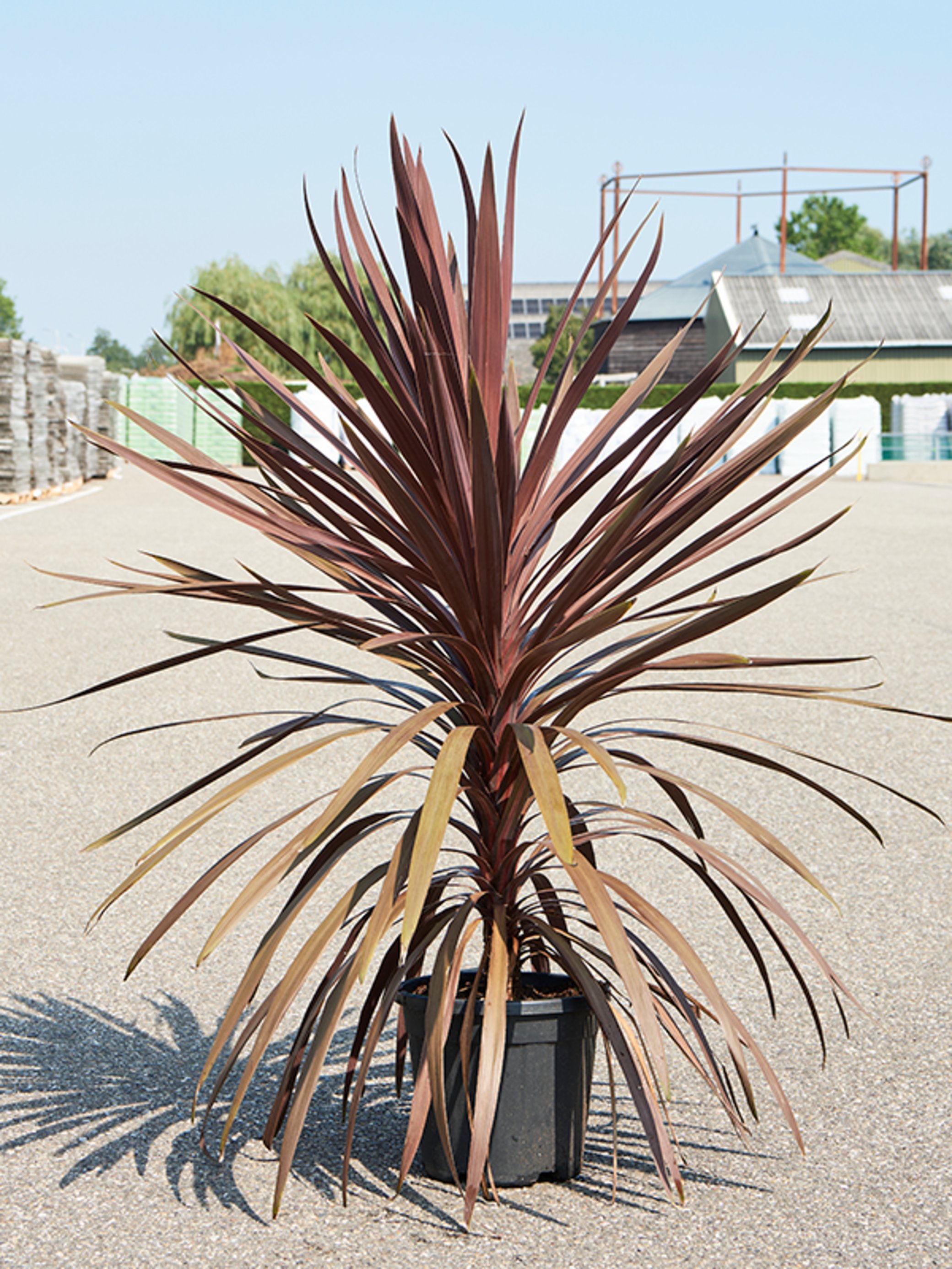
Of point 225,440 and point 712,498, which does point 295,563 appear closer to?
point 712,498

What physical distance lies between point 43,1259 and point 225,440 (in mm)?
32175

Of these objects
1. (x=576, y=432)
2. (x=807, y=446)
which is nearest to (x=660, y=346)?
(x=807, y=446)

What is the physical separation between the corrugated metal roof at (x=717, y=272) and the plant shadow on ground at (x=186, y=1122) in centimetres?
4284

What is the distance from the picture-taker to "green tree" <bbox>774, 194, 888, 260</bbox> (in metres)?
104


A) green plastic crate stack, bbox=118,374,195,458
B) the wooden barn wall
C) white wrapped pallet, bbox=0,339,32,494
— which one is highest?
the wooden barn wall

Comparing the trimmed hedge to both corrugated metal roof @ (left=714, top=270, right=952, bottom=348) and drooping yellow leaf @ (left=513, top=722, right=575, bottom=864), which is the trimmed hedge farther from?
drooping yellow leaf @ (left=513, top=722, right=575, bottom=864)

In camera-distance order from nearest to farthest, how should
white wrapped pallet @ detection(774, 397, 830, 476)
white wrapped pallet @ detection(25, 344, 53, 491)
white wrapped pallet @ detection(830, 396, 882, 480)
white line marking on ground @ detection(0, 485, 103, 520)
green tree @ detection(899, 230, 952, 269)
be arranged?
white line marking on ground @ detection(0, 485, 103, 520) → white wrapped pallet @ detection(25, 344, 53, 491) → white wrapped pallet @ detection(830, 396, 882, 480) → white wrapped pallet @ detection(774, 397, 830, 476) → green tree @ detection(899, 230, 952, 269)

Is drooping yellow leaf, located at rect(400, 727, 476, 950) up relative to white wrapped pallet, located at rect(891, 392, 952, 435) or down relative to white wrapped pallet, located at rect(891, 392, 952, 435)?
down

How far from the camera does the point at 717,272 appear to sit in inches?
1797

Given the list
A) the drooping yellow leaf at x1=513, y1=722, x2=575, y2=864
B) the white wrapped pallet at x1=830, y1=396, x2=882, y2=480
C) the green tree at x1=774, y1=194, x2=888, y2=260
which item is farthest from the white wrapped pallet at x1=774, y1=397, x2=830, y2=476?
the green tree at x1=774, y1=194, x2=888, y2=260

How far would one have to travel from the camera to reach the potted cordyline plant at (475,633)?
223cm

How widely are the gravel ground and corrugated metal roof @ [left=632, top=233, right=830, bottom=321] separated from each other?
4023 centimetres

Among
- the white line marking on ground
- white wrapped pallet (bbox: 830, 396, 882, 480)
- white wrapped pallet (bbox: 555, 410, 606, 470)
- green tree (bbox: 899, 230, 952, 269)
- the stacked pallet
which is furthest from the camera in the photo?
green tree (bbox: 899, 230, 952, 269)

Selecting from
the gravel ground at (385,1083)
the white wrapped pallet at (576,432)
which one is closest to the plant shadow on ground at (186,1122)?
the gravel ground at (385,1083)
